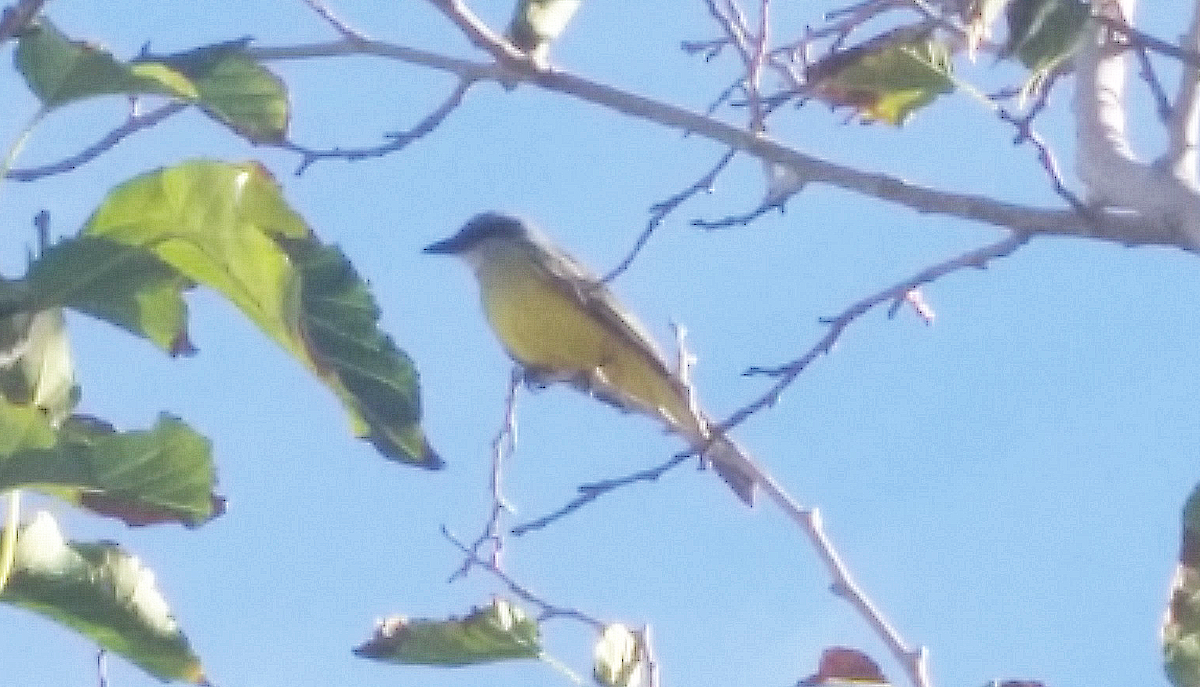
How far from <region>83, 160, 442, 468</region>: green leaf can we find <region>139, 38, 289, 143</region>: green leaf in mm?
81

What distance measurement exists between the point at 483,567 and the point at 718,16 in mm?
1044

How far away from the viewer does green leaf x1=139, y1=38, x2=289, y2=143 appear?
1.67 metres

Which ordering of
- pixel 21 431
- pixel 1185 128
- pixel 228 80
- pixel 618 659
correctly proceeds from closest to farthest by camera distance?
pixel 21 431 → pixel 228 80 → pixel 618 659 → pixel 1185 128

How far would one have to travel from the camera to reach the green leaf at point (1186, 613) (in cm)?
182

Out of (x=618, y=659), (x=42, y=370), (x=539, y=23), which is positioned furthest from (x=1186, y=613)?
(x=539, y=23)

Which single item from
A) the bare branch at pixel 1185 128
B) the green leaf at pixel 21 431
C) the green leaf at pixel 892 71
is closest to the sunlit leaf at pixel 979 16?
the green leaf at pixel 892 71

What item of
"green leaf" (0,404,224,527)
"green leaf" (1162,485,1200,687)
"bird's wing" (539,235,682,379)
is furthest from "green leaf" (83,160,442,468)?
"bird's wing" (539,235,682,379)

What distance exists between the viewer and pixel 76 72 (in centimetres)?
159

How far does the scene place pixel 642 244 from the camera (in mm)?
3258

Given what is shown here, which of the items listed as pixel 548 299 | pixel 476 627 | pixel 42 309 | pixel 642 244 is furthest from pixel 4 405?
pixel 548 299

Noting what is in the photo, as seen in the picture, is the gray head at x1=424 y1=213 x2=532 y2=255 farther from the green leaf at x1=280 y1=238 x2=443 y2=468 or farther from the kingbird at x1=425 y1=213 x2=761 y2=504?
the green leaf at x1=280 y1=238 x2=443 y2=468

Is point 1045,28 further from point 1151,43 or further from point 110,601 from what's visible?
point 110,601

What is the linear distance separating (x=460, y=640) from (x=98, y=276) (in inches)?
42.6

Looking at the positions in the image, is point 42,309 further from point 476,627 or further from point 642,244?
point 642,244
